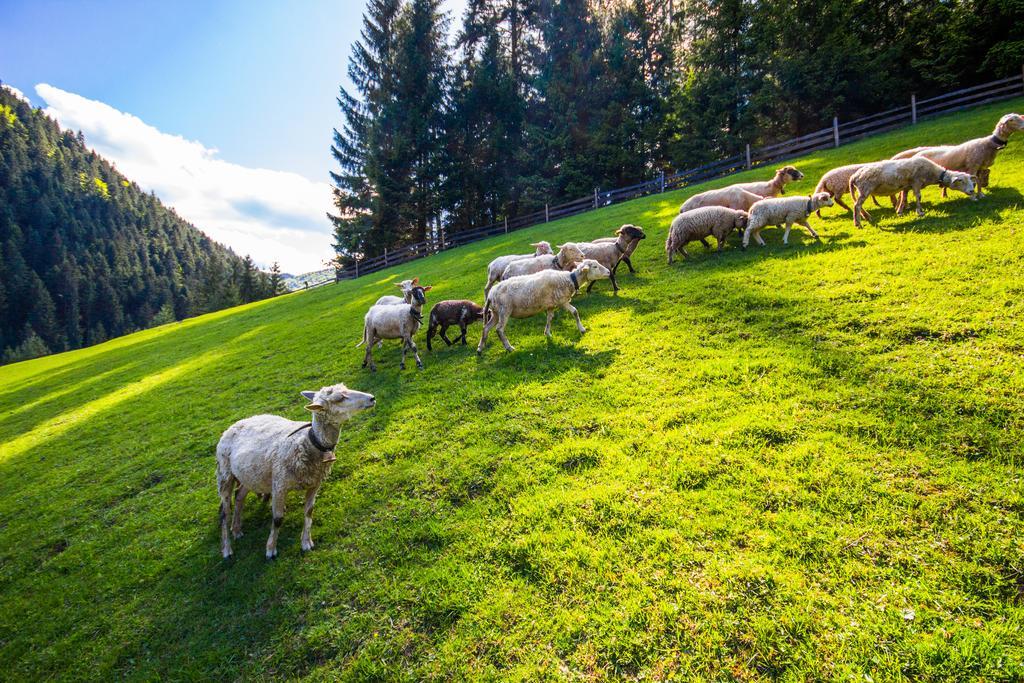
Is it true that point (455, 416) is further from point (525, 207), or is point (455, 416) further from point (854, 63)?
point (854, 63)

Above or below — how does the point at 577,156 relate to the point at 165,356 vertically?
above

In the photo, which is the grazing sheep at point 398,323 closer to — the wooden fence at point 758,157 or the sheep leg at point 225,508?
the sheep leg at point 225,508

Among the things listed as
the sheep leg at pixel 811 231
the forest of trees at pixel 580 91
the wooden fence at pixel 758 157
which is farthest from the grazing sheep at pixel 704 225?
the forest of trees at pixel 580 91

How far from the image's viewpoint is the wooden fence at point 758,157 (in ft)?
69.7

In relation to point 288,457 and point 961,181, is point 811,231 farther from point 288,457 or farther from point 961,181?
point 288,457

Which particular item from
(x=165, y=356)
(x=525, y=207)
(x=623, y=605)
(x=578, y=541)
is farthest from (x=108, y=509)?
(x=525, y=207)

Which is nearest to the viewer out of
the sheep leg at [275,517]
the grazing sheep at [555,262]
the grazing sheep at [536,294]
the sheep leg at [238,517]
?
the sheep leg at [275,517]

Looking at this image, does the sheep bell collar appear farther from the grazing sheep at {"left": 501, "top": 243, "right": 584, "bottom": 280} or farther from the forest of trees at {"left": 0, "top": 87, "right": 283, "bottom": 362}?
the forest of trees at {"left": 0, "top": 87, "right": 283, "bottom": 362}

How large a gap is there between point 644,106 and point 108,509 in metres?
42.8

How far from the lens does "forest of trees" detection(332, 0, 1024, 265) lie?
90.3ft

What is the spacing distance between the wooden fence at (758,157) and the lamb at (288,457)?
28.7 meters

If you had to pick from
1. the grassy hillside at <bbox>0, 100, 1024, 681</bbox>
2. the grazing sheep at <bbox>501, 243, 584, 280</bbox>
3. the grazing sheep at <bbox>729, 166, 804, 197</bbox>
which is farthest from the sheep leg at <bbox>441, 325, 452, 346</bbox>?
the grazing sheep at <bbox>729, 166, 804, 197</bbox>

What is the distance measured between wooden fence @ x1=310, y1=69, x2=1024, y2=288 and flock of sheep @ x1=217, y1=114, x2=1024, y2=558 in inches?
624

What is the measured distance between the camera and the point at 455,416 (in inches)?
265
